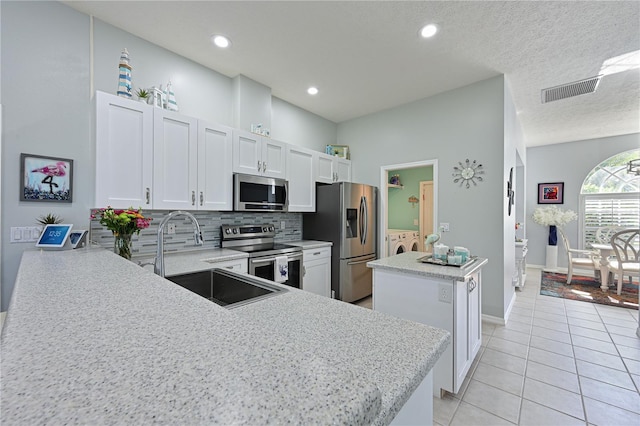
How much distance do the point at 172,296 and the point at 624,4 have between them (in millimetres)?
3691

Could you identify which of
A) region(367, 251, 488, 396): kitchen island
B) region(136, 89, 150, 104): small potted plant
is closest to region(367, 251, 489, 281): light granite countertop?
region(367, 251, 488, 396): kitchen island

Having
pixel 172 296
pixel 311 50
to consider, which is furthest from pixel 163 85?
pixel 172 296

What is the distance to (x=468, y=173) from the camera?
11.1 feet

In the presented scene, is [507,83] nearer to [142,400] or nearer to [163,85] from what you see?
[163,85]

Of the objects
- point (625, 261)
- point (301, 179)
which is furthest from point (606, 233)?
point (301, 179)

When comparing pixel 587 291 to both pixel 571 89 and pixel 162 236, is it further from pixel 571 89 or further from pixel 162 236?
pixel 162 236

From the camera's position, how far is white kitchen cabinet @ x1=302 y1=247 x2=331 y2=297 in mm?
3344

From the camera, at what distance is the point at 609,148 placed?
5.48m

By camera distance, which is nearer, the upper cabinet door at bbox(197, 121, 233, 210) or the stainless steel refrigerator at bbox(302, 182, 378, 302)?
the upper cabinet door at bbox(197, 121, 233, 210)

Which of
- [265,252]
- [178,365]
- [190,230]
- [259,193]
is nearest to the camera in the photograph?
[178,365]

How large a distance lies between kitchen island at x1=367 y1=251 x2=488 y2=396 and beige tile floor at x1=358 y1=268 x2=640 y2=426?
19 centimetres

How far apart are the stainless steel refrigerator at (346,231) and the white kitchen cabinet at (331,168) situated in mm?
247

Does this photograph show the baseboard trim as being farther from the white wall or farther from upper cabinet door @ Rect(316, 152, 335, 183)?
upper cabinet door @ Rect(316, 152, 335, 183)

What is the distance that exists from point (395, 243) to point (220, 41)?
13.0ft
